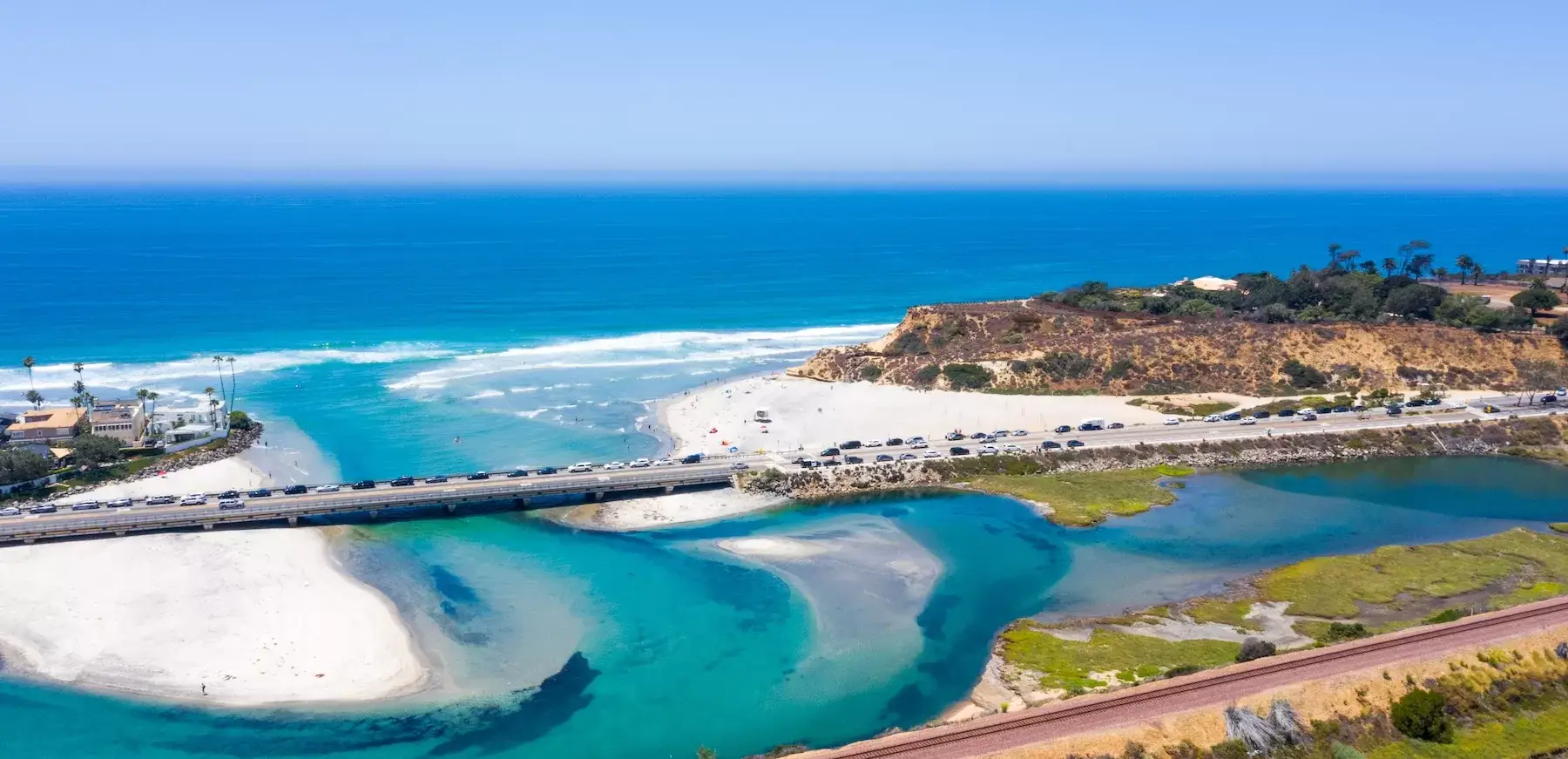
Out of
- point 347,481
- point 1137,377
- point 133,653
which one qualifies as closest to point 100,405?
point 347,481

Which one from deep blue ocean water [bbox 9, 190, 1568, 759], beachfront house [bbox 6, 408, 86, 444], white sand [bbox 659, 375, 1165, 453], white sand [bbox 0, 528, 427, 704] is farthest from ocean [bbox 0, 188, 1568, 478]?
white sand [bbox 0, 528, 427, 704]

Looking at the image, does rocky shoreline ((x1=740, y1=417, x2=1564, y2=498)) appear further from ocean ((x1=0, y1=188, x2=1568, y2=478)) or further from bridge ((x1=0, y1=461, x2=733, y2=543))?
ocean ((x1=0, y1=188, x2=1568, y2=478))

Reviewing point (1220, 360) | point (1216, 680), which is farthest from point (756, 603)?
point (1220, 360)

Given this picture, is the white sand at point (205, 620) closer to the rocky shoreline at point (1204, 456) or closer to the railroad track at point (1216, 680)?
the railroad track at point (1216, 680)

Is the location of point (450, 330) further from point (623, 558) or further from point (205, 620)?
point (205, 620)

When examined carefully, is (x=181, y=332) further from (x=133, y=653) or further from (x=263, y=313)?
(x=133, y=653)
